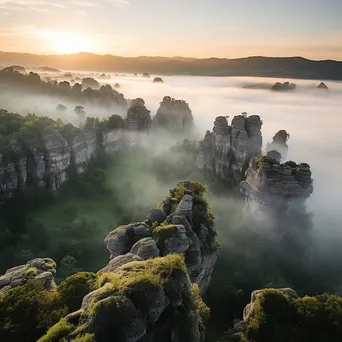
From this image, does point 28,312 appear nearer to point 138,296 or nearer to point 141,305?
point 138,296

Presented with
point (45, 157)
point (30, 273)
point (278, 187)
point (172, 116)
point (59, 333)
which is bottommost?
point (45, 157)

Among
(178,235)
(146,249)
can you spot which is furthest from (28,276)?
(178,235)

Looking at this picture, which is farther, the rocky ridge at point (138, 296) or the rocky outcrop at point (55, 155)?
the rocky outcrop at point (55, 155)

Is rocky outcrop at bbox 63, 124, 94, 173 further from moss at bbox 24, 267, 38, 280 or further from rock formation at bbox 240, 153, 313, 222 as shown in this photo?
moss at bbox 24, 267, 38, 280

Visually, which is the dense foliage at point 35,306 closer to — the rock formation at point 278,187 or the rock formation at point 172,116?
the rock formation at point 278,187

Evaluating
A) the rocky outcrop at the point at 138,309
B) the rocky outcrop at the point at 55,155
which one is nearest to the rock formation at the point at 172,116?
the rocky outcrop at the point at 55,155

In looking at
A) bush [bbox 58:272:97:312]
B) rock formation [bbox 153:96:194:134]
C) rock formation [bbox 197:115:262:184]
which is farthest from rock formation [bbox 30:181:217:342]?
rock formation [bbox 153:96:194:134]

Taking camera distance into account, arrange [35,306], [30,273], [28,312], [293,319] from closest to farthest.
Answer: [28,312]
[35,306]
[30,273]
[293,319]
